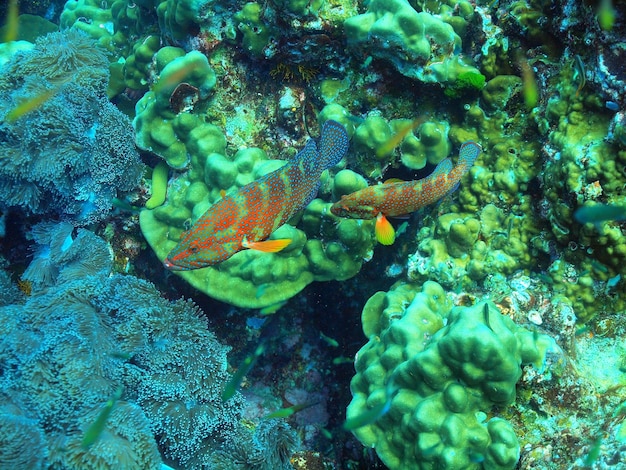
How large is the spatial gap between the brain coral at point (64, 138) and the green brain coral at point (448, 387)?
12.1 feet

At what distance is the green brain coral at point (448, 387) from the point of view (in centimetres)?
303

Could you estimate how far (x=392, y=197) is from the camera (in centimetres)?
388

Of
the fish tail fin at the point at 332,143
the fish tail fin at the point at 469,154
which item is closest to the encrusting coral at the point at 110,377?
the fish tail fin at the point at 332,143

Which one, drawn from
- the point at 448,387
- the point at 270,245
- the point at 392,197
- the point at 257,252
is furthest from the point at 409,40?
the point at 448,387

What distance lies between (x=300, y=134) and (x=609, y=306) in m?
3.80

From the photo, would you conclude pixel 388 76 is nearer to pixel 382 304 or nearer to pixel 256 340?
pixel 382 304

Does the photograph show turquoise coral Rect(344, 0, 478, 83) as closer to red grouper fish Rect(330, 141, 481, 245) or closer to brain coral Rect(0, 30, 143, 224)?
red grouper fish Rect(330, 141, 481, 245)

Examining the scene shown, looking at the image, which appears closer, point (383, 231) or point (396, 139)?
point (383, 231)

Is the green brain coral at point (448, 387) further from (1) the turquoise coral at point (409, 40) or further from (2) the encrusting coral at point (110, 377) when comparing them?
(1) the turquoise coral at point (409, 40)

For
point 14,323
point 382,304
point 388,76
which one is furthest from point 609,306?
point 14,323

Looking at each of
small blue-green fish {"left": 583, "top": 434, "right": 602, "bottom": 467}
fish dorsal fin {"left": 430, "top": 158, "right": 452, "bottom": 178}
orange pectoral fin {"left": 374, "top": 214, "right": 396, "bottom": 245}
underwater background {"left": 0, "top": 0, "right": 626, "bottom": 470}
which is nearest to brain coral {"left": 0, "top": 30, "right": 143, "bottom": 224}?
underwater background {"left": 0, "top": 0, "right": 626, "bottom": 470}

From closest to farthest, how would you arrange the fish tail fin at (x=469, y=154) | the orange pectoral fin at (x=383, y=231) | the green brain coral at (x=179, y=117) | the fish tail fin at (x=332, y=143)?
the fish tail fin at (x=332, y=143) < the orange pectoral fin at (x=383, y=231) < the fish tail fin at (x=469, y=154) < the green brain coral at (x=179, y=117)

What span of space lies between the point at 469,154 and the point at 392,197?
39.5 inches

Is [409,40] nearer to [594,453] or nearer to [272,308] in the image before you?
[272,308]
